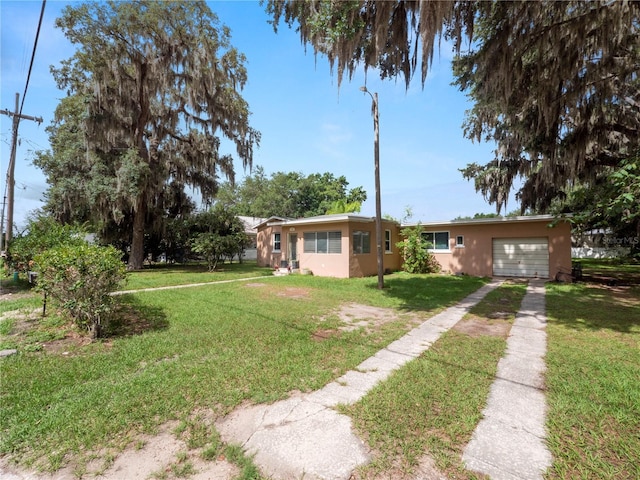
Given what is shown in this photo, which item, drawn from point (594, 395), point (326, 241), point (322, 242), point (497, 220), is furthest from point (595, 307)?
point (322, 242)

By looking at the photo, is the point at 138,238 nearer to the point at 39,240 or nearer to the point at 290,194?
the point at 39,240

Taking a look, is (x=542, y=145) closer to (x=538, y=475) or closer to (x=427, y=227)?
(x=427, y=227)

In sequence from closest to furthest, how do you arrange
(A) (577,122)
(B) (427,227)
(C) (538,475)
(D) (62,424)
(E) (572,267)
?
(C) (538,475), (D) (62,424), (A) (577,122), (E) (572,267), (B) (427,227)

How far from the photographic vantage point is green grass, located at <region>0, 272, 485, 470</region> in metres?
2.46

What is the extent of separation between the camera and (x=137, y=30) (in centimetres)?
1260

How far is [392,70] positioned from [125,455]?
820 centimetres

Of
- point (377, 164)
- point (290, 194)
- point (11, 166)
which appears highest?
point (290, 194)

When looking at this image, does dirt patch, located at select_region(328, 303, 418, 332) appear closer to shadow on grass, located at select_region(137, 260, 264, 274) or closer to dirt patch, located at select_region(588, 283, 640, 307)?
dirt patch, located at select_region(588, 283, 640, 307)

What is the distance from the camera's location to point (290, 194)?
36.9 metres

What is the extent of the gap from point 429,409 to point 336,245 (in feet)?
35.4

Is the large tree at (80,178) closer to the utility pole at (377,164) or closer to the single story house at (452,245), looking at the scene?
the single story house at (452,245)

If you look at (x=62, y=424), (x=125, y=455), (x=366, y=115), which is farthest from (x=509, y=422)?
(x=366, y=115)

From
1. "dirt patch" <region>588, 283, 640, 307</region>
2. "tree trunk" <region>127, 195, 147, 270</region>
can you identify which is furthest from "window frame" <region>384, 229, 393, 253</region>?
"tree trunk" <region>127, 195, 147, 270</region>

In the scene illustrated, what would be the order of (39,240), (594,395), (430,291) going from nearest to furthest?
1. (594,395)
2. (39,240)
3. (430,291)
